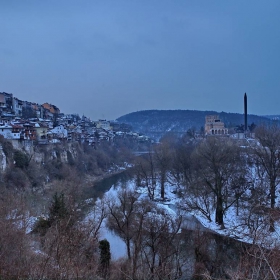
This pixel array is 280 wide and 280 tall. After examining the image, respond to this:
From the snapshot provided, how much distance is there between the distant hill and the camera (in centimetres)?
11980

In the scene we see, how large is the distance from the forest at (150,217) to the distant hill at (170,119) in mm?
83696

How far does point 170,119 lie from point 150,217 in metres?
122

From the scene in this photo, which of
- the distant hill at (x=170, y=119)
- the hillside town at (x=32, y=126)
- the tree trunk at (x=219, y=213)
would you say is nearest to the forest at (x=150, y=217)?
the tree trunk at (x=219, y=213)

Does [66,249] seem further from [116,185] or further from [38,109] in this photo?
[38,109]

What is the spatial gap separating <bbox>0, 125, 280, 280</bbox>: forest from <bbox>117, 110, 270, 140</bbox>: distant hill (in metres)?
83.7

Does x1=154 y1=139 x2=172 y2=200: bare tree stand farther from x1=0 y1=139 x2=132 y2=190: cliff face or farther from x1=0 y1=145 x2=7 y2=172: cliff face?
x1=0 y1=145 x2=7 y2=172: cliff face

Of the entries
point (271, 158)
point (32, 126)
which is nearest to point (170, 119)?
point (32, 126)

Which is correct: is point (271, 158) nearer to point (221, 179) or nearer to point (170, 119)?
point (221, 179)

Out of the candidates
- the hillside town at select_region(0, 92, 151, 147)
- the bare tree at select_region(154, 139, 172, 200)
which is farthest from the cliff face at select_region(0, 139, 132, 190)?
the bare tree at select_region(154, 139, 172, 200)

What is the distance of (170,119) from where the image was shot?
13538 cm

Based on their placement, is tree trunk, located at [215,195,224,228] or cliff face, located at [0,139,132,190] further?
cliff face, located at [0,139,132,190]

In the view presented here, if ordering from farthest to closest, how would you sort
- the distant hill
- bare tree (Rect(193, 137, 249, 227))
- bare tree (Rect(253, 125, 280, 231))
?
1. the distant hill
2. bare tree (Rect(193, 137, 249, 227))
3. bare tree (Rect(253, 125, 280, 231))

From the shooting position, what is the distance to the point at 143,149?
67438mm

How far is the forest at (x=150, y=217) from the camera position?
7965 millimetres
